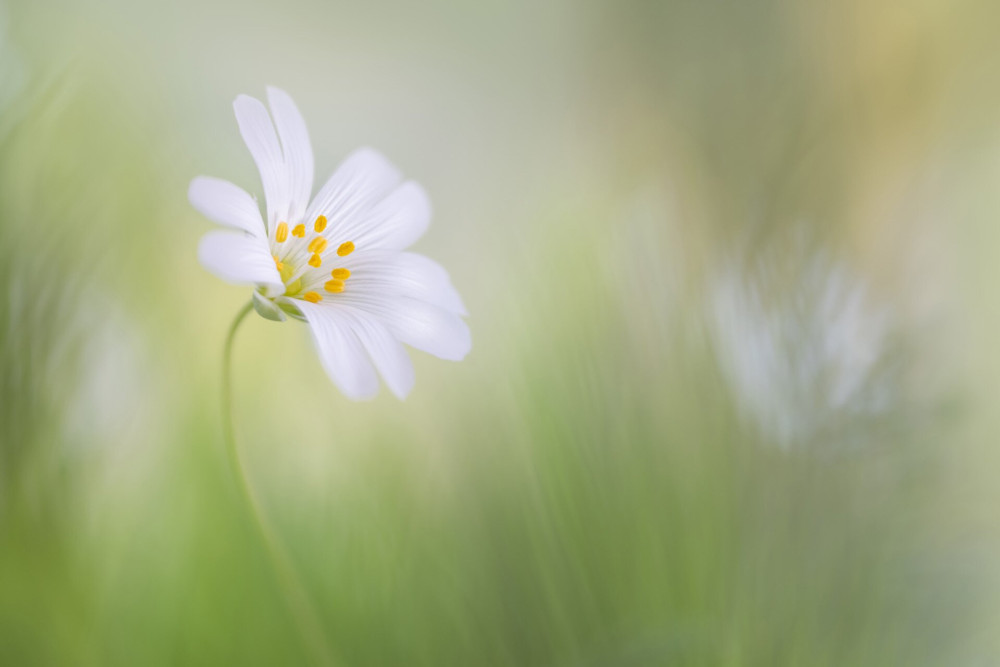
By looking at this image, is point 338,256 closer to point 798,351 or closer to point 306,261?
point 306,261

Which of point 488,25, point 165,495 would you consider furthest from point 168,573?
point 488,25

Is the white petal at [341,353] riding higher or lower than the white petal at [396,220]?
lower

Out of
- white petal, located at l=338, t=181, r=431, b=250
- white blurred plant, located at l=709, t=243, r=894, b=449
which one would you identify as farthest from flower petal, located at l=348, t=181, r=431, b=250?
white blurred plant, located at l=709, t=243, r=894, b=449

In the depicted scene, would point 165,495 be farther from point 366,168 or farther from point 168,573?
point 366,168

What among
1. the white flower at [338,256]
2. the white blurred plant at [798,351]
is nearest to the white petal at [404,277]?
the white flower at [338,256]

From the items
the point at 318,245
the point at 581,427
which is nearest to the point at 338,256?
the point at 318,245

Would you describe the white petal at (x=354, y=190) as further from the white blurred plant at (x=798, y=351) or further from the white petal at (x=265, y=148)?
the white blurred plant at (x=798, y=351)

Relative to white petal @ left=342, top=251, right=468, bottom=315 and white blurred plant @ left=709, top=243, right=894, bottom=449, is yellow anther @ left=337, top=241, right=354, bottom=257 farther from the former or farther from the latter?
white blurred plant @ left=709, top=243, right=894, bottom=449
